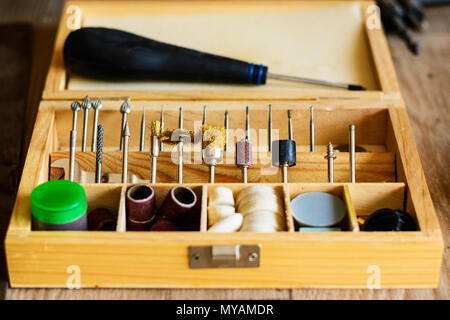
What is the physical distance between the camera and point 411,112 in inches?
53.9

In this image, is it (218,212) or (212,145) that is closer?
(218,212)

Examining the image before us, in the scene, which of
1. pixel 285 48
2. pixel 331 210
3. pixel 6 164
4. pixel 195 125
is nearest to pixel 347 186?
pixel 331 210

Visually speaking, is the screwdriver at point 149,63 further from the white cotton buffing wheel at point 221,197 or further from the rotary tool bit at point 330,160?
the white cotton buffing wheel at point 221,197

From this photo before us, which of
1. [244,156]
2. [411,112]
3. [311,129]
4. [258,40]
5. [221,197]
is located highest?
[258,40]

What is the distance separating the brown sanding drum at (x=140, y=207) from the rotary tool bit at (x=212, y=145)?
126mm

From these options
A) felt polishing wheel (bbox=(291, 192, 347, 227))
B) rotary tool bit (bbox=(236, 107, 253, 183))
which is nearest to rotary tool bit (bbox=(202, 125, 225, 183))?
rotary tool bit (bbox=(236, 107, 253, 183))

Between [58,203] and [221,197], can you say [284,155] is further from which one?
[58,203]

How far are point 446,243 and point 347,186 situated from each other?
0.70ft

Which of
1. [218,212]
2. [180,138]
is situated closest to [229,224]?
[218,212]

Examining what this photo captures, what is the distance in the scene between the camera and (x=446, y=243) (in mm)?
1041

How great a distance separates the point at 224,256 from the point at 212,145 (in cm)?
26

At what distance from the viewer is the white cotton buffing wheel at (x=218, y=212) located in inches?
37.7

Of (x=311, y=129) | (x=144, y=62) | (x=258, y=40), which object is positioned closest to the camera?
(x=311, y=129)

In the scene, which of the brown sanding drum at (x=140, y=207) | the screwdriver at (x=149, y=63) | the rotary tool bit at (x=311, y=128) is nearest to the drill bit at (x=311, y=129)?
the rotary tool bit at (x=311, y=128)
